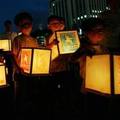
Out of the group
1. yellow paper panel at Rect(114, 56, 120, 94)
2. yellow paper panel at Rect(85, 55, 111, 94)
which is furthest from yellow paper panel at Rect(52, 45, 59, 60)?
yellow paper panel at Rect(114, 56, 120, 94)

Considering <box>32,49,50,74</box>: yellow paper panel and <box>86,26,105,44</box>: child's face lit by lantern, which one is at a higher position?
<box>86,26,105,44</box>: child's face lit by lantern

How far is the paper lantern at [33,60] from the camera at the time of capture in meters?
6.70

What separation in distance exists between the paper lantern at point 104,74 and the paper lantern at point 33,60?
1586 millimetres

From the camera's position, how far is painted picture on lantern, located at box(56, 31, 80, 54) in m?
7.28

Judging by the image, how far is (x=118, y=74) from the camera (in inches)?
193

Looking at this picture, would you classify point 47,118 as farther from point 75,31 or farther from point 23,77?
point 75,31

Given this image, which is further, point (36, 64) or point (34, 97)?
point (34, 97)

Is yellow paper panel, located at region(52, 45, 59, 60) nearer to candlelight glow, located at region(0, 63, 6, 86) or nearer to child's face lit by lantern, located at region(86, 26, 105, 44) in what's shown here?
candlelight glow, located at region(0, 63, 6, 86)

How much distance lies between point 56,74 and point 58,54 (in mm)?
547

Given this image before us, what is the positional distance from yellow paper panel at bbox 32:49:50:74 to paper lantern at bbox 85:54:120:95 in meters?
1.59

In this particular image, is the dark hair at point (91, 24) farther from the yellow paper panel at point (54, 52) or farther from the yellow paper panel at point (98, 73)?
the yellow paper panel at point (54, 52)

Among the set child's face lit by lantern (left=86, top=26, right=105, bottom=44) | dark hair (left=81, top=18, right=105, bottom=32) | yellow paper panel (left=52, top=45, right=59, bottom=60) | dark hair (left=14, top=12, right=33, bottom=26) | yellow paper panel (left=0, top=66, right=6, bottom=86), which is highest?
dark hair (left=14, top=12, right=33, bottom=26)

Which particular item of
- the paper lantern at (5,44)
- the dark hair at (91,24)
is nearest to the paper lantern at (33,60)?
the dark hair at (91,24)

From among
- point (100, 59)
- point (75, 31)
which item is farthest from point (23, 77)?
point (100, 59)
